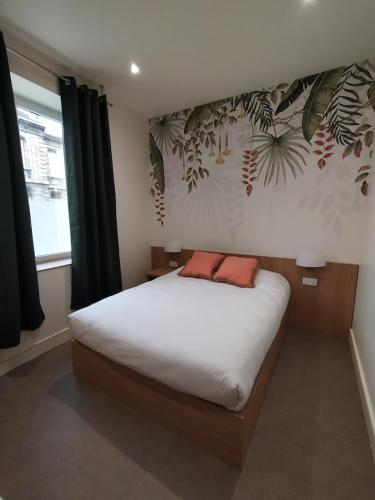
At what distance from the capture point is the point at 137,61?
203 cm

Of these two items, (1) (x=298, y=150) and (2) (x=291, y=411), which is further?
(1) (x=298, y=150)

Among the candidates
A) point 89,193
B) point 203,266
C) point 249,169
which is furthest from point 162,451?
point 249,169

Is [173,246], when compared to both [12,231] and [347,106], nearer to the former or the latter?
[12,231]

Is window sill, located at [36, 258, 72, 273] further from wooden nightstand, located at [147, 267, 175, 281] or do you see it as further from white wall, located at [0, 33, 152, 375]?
wooden nightstand, located at [147, 267, 175, 281]

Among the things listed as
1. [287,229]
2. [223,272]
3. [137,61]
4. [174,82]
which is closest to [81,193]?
[137,61]

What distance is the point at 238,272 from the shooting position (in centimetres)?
236

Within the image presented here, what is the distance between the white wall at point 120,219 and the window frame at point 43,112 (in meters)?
0.24

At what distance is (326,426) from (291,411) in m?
0.20

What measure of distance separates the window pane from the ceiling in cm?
68

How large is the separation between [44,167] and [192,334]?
7.47ft

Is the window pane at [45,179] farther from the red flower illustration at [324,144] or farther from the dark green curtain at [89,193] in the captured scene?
the red flower illustration at [324,144]

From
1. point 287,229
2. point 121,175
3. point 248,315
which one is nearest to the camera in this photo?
point 248,315

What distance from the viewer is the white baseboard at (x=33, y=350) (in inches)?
74.4

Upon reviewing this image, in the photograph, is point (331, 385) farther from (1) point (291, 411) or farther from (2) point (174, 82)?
(2) point (174, 82)
